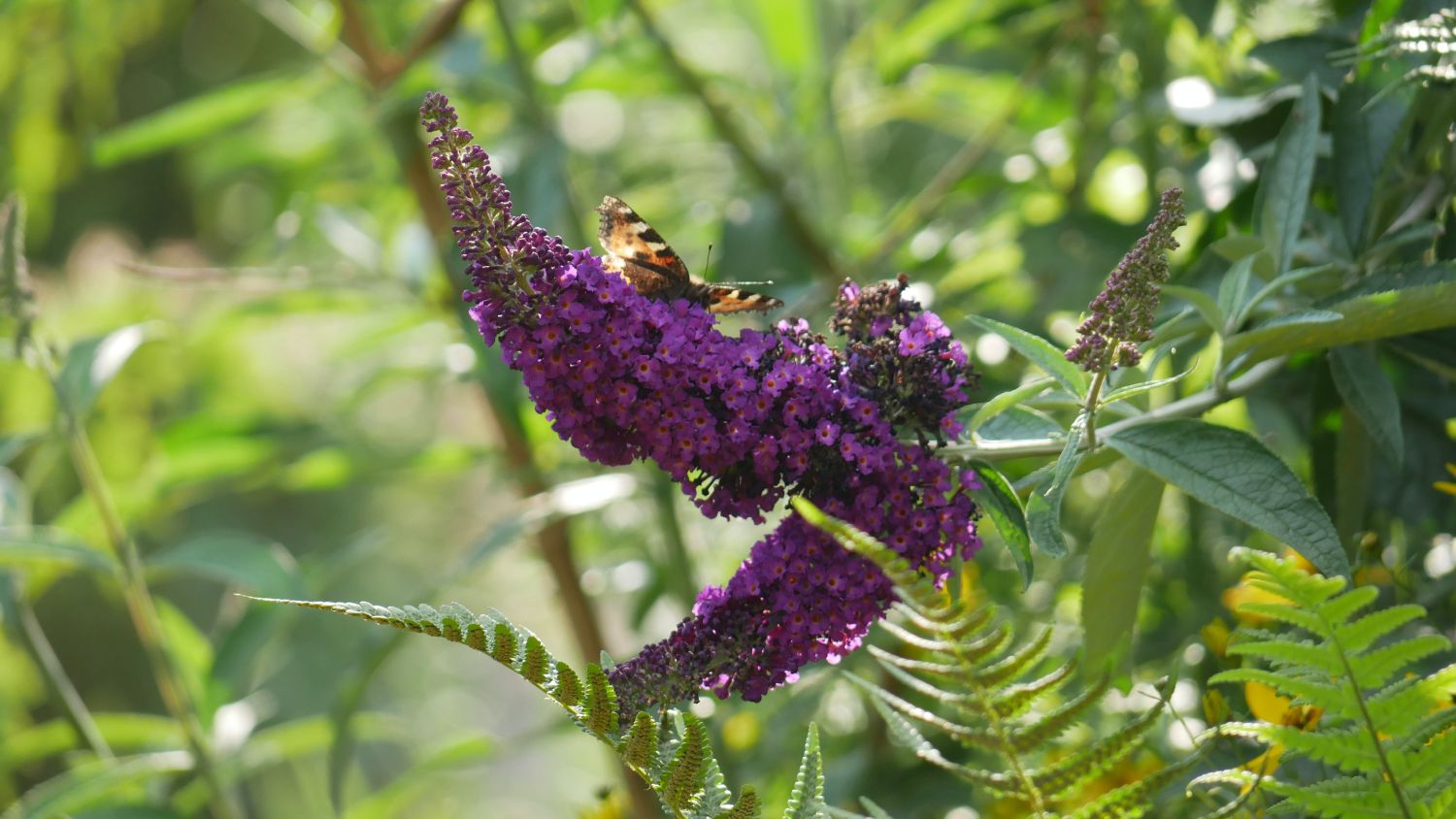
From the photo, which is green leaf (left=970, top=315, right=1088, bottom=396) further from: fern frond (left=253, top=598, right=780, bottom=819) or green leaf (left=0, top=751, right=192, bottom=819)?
green leaf (left=0, top=751, right=192, bottom=819)

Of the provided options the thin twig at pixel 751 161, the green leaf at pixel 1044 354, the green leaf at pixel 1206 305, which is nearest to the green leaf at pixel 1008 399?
the green leaf at pixel 1044 354

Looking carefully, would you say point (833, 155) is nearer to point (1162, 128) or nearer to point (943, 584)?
point (1162, 128)

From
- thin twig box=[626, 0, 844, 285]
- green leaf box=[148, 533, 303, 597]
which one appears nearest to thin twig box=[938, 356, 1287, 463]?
thin twig box=[626, 0, 844, 285]

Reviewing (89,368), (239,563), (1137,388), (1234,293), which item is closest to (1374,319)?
(1234,293)

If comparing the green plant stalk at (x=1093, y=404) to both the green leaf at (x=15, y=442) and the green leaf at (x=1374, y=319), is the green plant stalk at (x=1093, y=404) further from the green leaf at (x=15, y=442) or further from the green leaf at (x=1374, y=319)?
the green leaf at (x=15, y=442)

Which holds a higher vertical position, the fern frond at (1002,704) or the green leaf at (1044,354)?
the green leaf at (1044,354)

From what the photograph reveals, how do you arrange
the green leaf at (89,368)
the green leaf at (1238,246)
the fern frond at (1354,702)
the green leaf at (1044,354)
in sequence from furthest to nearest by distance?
the green leaf at (89,368) → the green leaf at (1238,246) → the green leaf at (1044,354) → the fern frond at (1354,702)

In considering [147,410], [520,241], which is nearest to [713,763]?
[520,241]
